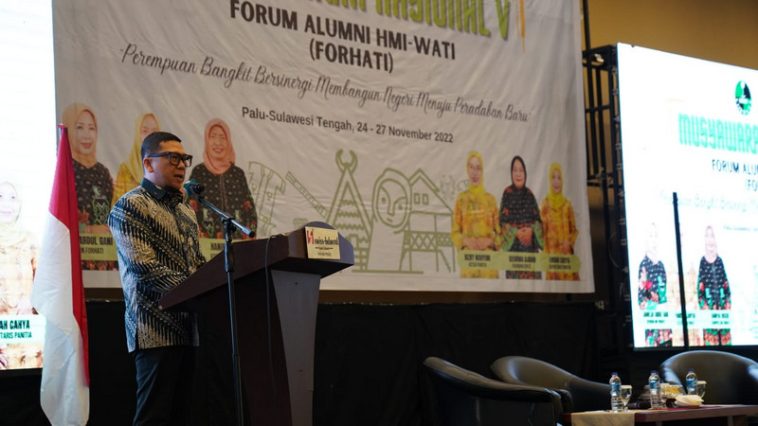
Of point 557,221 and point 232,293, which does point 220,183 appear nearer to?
point 232,293

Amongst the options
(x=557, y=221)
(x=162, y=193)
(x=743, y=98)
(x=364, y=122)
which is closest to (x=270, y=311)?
(x=162, y=193)

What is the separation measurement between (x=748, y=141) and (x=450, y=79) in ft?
8.21

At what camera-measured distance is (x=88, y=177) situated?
481 centimetres

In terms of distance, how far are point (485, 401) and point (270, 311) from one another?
1.46m

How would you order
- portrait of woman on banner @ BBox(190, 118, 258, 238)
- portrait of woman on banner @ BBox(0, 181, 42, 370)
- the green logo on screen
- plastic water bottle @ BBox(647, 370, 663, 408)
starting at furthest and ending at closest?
the green logo on screen → portrait of woman on banner @ BBox(190, 118, 258, 238) → plastic water bottle @ BBox(647, 370, 663, 408) → portrait of woman on banner @ BBox(0, 181, 42, 370)

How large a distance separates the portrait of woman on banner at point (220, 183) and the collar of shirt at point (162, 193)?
1300mm

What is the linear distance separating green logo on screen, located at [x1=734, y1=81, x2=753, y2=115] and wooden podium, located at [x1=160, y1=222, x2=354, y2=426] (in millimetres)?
4860

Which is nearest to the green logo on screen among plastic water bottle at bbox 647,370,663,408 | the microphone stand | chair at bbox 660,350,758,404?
chair at bbox 660,350,758,404

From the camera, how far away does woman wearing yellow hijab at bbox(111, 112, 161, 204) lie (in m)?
4.93

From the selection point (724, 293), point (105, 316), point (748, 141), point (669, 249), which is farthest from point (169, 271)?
point (748, 141)

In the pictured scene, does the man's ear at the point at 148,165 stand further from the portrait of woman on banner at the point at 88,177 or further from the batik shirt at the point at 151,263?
the portrait of woman on banner at the point at 88,177

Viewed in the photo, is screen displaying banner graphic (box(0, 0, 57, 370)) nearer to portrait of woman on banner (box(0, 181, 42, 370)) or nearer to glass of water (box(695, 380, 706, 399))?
portrait of woman on banner (box(0, 181, 42, 370))

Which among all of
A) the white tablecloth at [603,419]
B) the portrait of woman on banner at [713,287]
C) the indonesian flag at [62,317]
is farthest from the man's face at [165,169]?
the portrait of woman on banner at [713,287]

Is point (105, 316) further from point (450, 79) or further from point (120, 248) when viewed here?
point (450, 79)
